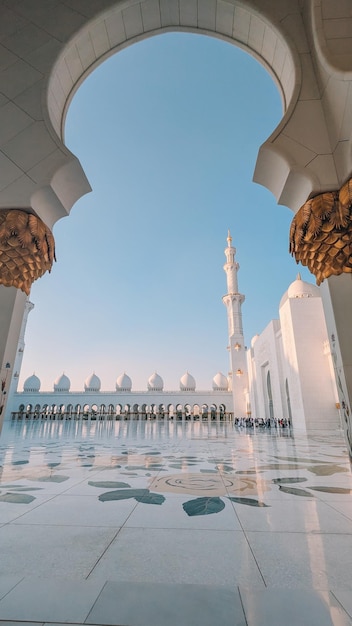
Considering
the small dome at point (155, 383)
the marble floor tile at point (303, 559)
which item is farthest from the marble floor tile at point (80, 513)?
the small dome at point (155, 383)

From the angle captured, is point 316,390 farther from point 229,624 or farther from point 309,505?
point 229,624

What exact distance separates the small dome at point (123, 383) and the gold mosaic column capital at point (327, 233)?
33289 mm

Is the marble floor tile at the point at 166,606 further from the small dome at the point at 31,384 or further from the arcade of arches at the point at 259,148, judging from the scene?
the small dome at the point at 31,384

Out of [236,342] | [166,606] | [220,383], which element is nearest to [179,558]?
Result: [166,606]

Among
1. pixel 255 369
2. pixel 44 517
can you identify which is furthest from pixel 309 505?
pixel 255 369

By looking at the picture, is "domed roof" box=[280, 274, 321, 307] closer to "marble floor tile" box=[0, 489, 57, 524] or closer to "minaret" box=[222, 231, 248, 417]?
"minaret" box=[222, 231, 248, 417]

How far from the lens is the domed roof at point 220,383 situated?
34.2 metres

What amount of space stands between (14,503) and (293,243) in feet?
9.91

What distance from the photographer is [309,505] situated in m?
2.23

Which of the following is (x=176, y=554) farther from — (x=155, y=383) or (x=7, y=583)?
(x=155, y=383)

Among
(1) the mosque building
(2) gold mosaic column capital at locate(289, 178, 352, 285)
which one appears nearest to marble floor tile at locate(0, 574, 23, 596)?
(2) gold mosaic column capital at locate(289, 178, 352, 285)

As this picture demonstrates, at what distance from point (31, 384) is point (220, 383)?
20.6 m

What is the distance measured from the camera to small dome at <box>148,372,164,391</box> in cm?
3434

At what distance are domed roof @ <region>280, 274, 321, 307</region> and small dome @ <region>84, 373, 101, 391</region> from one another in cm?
2318
